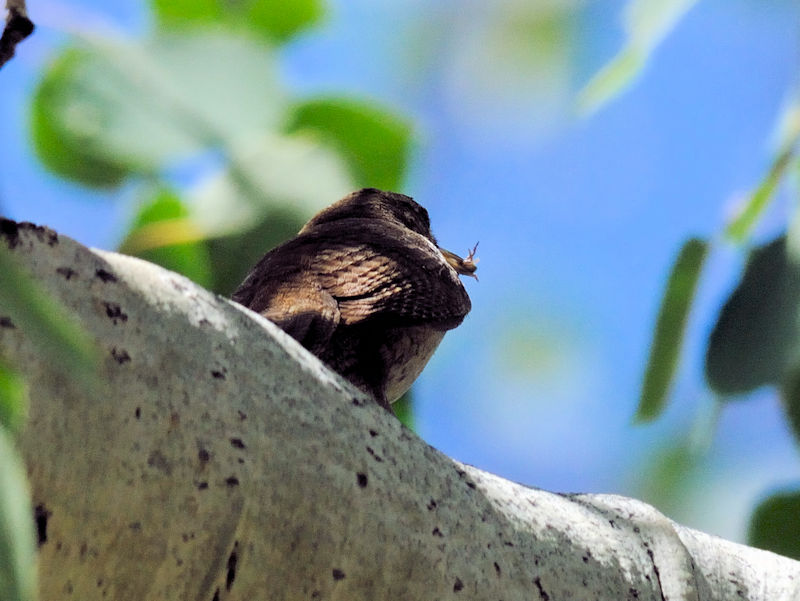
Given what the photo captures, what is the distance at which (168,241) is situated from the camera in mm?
1970

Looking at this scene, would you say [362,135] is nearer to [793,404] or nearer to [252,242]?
[252,242]

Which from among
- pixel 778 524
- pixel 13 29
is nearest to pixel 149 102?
pixel 13 29

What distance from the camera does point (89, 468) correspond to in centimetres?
82

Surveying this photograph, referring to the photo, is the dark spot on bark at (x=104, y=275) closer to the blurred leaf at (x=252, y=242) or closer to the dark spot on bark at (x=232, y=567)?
the dark spot on bark at (x=232, y=567)

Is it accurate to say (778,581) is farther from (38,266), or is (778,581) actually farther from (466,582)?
(38,266)

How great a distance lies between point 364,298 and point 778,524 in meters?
0.97

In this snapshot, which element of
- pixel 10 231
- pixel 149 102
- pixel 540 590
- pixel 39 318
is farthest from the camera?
pixel 149 102

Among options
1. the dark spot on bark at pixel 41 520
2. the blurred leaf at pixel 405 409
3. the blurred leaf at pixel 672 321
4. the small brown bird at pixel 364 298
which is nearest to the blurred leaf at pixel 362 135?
the blurred leaf at pixel 405 409

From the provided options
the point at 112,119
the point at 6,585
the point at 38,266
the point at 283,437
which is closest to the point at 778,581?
the point at 283,437

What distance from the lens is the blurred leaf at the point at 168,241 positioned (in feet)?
6.63

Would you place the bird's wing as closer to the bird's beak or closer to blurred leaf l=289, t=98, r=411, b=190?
the bird's beak

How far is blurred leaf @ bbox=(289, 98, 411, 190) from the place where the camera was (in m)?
2.22

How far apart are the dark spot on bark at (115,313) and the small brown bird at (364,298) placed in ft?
1.14

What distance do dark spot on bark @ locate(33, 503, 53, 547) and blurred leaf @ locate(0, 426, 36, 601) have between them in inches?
9.9
